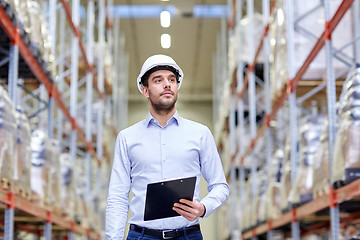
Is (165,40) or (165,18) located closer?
(165,18)

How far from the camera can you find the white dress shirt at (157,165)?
2.73 m

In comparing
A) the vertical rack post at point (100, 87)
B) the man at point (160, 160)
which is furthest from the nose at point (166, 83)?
the vertical rack post at point (100, 87)

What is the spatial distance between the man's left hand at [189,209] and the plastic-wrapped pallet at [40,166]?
5376mm

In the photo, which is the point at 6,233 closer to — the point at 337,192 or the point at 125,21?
the point at 337,192

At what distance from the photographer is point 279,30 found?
356 inches

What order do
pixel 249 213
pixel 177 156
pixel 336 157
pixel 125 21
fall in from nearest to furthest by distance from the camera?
1. pixel 177 156
2. pixel 336 157
3. pixel 249 213
4. pixel 125 21

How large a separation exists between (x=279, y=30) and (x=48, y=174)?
365 centimetres

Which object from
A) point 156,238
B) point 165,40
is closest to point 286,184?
point 156,238

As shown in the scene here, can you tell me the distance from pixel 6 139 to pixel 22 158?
0.83m

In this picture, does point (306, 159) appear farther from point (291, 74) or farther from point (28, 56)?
point (28, 56)

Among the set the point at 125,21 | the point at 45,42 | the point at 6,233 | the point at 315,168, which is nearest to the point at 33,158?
the point at 45,42

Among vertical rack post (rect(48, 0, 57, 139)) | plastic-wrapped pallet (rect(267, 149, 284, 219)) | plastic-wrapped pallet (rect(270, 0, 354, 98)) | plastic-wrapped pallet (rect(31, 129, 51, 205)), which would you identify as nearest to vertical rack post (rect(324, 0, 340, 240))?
plastic-wrapped pallet (rect(270, 0, 354, 98))

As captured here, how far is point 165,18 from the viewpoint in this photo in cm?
2038

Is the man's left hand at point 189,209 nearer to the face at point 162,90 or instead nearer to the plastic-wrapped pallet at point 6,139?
the face at point 162,90
